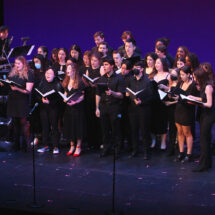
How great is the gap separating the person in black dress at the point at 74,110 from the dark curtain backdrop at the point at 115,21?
123 inches

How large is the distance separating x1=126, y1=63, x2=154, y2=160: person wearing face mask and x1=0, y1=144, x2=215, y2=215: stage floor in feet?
0.85

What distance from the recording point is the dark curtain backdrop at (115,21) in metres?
8.58

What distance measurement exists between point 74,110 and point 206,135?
77.1 inches

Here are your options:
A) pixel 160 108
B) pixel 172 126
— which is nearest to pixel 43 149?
pixel 160 108

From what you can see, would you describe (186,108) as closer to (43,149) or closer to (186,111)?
(186,111)

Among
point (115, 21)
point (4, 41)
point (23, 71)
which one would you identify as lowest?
point (23, 71)

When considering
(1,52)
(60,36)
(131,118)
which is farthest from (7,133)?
(60,36)

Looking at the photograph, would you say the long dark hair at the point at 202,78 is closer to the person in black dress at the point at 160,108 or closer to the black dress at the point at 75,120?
the person in black dress at the point at 160,108

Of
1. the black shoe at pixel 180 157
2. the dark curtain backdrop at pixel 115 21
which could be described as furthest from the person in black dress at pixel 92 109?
the dark curtain backdrop at pixel 115 21

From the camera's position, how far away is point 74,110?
20.6 feet

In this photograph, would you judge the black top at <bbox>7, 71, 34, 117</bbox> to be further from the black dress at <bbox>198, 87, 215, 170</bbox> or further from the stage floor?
the black dress at <bbox>198, 87, 215, 170</bbox>

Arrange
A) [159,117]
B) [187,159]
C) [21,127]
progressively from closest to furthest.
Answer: [187,159] < [159,117] < [21,127]

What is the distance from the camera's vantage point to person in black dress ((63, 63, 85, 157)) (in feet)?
20.5

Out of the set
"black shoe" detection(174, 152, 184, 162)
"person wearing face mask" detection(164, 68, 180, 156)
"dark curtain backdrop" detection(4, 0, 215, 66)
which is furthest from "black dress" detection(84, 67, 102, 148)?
"dark curtain backdrop" detection(4, 0, 215, 66)
